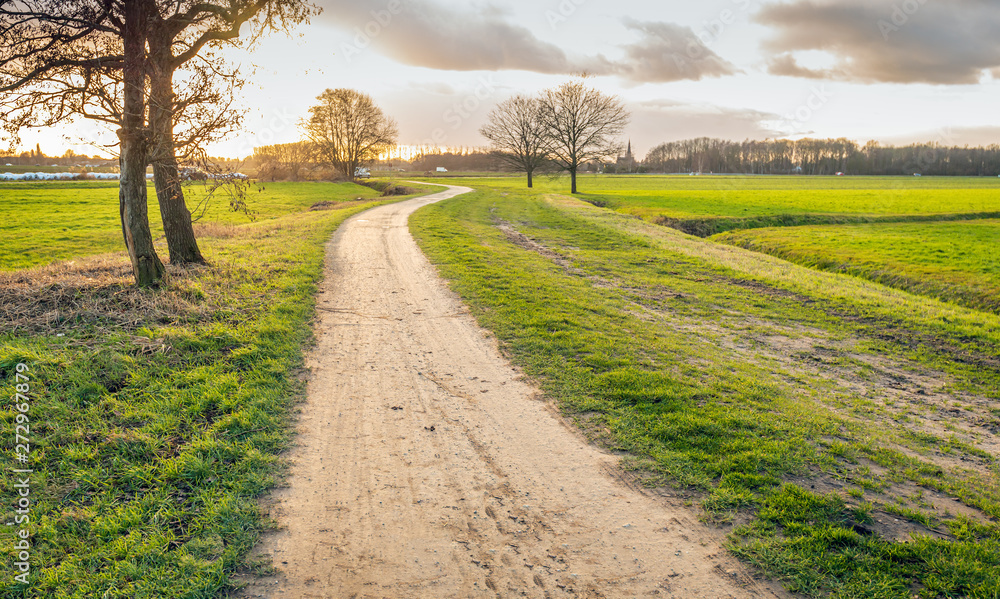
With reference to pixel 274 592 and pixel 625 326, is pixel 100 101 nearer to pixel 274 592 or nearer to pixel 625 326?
pixel 274 592

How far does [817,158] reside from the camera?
150m

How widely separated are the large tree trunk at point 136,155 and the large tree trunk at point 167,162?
0.23m

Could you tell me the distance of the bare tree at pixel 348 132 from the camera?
66562 millimetres

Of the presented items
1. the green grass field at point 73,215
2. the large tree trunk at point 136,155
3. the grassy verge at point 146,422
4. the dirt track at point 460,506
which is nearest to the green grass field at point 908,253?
the dirt track at point 460,506

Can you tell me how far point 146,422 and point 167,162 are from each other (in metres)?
6.61

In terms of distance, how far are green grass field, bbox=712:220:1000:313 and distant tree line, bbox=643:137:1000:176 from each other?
14029 centimetres

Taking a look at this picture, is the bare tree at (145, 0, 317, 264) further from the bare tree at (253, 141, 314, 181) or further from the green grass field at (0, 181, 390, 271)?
the bare tree at (253, 141, 314, 181)

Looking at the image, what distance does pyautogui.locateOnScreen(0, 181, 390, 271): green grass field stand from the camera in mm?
18266

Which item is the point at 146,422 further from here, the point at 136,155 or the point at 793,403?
the point at 793,403

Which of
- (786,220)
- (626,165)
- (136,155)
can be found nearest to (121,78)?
(136,155)

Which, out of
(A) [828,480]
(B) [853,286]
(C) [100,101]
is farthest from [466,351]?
(B) [853,286]

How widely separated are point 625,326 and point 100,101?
33.9ft

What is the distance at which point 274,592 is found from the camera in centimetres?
335

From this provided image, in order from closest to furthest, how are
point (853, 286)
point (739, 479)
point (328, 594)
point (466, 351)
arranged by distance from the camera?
point (328, 594), point (739, 479), point (466, 351), point (853, 286)
